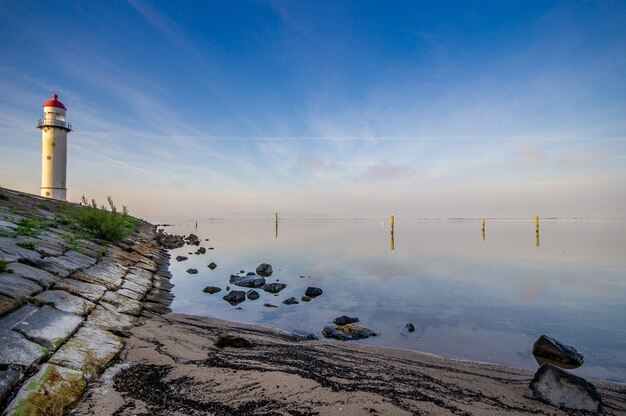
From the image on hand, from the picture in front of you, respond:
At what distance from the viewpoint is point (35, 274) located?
7.73 metres

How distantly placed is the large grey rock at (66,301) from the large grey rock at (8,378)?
8.89 feet

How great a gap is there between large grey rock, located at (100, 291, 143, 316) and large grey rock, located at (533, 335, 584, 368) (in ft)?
34.8

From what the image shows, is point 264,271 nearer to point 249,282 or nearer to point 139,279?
point 249,282

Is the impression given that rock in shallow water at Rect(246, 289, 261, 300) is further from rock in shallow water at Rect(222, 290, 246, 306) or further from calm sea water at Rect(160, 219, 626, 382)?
calm sea water at Rect(160, 219, 626, 382)

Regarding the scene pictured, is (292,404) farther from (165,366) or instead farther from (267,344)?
(267,344)

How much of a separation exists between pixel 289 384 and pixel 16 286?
5.78 metres

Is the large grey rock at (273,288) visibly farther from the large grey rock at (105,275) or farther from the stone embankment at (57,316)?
the large grey rock at (105,275)

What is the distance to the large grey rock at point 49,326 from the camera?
5004mm

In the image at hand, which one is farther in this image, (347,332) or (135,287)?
(135,287)

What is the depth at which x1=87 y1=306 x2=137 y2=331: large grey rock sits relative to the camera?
674cm

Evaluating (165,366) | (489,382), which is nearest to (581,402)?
(489,382)

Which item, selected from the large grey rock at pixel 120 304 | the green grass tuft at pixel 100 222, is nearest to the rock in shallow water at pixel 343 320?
the large grey rock at pixel 120 304

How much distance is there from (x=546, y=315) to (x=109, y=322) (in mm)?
14174

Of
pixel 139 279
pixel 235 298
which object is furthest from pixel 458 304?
pixel 139 279
